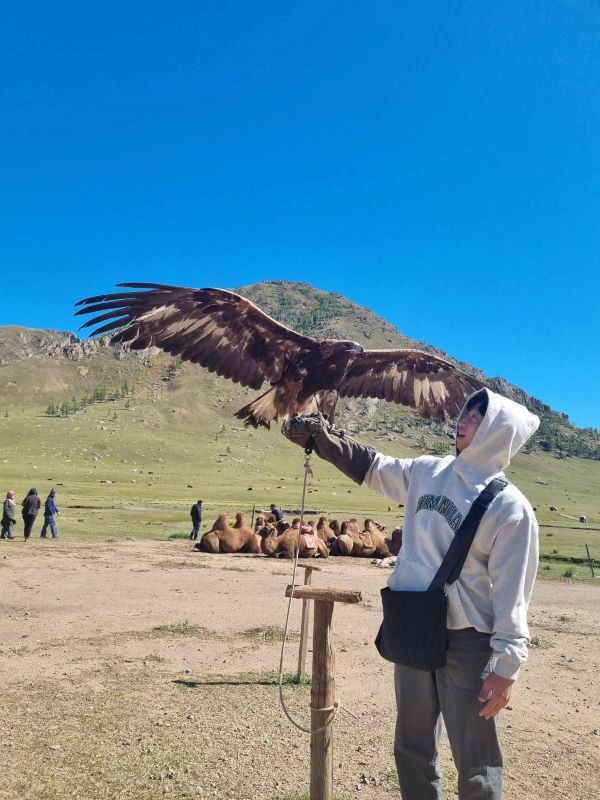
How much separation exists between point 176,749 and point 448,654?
367cm

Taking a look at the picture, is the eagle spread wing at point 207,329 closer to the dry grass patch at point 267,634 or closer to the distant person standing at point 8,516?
the dry grass patch at point 267,634

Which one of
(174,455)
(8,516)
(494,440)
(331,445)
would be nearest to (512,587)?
(494,440)

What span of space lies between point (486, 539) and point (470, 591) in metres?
0.27

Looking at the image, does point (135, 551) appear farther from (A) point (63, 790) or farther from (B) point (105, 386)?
(B) point (105, 386)

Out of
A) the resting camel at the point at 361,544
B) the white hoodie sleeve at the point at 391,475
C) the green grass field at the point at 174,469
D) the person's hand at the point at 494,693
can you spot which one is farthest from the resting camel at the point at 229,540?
the person's hand at the point at 494,693

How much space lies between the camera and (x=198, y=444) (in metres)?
99.1

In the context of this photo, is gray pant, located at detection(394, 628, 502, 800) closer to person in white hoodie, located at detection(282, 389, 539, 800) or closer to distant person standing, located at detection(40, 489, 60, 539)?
person in white hoodie, located at detection(282, 389, 539, 800)

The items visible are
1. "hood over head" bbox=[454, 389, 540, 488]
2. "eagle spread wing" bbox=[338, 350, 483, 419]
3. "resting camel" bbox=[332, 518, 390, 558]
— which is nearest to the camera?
"hood over head" bbox=[454, 389, 540, 488]

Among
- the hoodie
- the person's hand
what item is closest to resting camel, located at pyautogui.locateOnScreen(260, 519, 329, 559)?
the hoodie

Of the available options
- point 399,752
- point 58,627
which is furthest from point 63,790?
point 58,627

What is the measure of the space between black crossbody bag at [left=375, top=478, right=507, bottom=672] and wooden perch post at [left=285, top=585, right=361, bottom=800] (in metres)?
1.09

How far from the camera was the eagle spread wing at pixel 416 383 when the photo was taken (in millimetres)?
6191

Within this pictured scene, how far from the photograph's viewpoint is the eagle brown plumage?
5.43 meters

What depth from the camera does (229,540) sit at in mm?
20812
